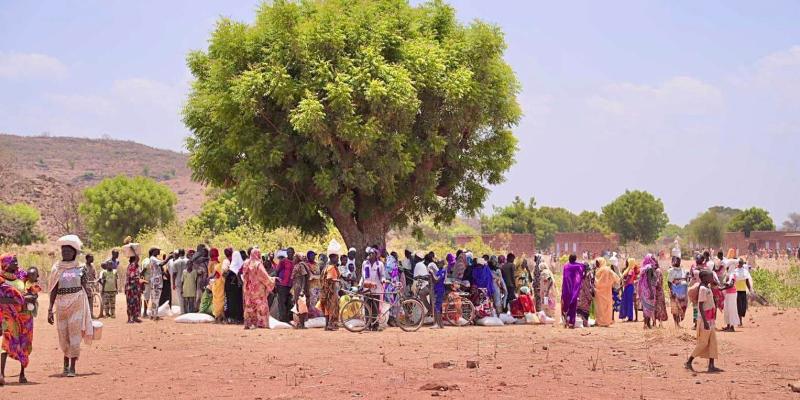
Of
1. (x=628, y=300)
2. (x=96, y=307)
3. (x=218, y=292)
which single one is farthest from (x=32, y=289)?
(x=96, y=307)

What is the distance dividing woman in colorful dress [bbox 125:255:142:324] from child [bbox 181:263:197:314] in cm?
116

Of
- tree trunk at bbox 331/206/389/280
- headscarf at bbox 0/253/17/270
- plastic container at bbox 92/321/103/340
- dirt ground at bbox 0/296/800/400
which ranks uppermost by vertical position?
tree trunk at bbox 331/206/389/280

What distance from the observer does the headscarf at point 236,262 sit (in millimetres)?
21656

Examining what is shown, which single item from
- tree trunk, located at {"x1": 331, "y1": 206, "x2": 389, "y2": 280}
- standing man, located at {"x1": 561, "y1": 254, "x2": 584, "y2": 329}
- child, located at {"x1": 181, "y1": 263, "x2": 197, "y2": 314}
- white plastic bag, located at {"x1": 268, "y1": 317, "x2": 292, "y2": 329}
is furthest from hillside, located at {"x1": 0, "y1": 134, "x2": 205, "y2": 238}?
standing man, located at {"x1": 561, "y1": 254, "x2": 584, "y2": 329}

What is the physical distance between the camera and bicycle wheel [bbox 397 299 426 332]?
20.1m

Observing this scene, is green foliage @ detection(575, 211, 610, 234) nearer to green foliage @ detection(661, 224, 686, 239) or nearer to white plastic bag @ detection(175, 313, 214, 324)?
green foliage @ detection(661, 224, 686, 239)

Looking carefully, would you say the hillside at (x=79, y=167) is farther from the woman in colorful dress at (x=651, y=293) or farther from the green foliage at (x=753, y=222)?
the woman in colorful dress at (x=651, y=293)

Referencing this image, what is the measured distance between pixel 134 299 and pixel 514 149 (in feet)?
34.5

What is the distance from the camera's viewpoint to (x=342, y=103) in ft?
72.1

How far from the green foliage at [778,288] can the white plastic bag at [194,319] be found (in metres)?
16.0

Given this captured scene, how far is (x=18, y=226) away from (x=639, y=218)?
56.6 metres

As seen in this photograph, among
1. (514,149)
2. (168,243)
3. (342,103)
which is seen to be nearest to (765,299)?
(514,149)

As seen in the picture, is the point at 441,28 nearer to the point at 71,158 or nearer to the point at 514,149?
the point at 514,149

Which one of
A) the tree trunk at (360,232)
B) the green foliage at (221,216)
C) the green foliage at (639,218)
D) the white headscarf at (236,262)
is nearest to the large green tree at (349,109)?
the tree trunk at (360,232)
